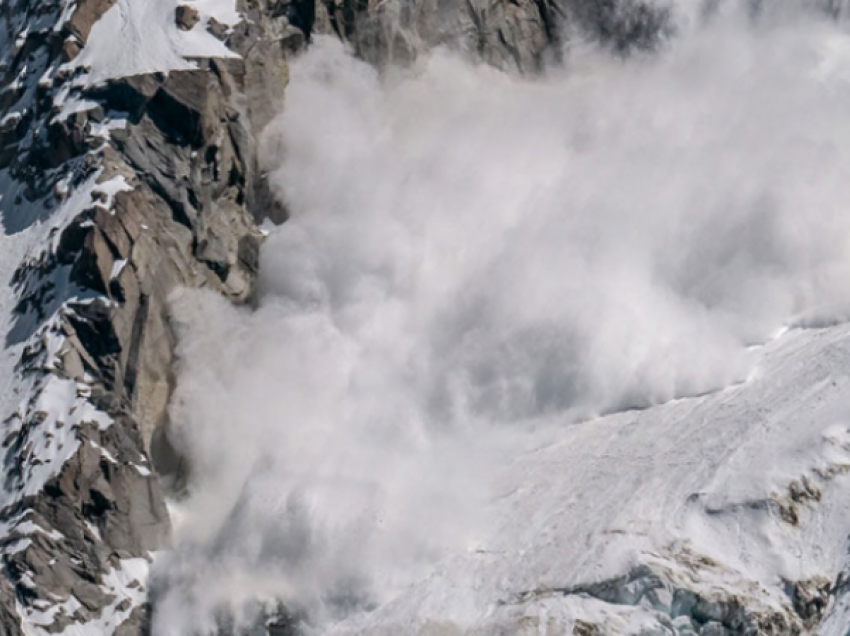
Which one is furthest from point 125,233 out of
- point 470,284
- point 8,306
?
point 470,284

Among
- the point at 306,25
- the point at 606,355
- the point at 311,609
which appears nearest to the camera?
the point at 311,609

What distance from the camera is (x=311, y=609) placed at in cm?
9056

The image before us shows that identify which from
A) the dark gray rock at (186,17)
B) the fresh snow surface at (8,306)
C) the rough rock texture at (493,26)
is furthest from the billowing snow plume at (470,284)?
the fresh snow surface at (8,306)

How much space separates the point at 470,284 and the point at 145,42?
1658 cm

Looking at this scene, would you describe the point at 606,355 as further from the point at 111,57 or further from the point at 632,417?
the point at 111,57

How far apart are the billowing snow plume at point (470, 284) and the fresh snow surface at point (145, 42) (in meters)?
4.65

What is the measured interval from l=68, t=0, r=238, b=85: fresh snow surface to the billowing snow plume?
4.65m

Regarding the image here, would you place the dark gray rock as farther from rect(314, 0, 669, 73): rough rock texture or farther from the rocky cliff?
rect(314, 0, 669, 73): rough rock texture

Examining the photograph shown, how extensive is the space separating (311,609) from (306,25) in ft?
89.6

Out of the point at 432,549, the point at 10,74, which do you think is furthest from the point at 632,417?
the point at 10,74

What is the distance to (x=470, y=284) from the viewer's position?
335 feet

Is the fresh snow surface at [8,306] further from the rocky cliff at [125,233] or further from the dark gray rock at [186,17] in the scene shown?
the dark gray rock at [186,17]

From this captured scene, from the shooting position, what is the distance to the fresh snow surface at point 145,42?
A: 10100 cm

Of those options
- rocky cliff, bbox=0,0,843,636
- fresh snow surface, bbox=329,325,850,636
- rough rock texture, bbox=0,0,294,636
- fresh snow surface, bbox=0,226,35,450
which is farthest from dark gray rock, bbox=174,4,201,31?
fresh snow surface, bbox=329,325,850,636
